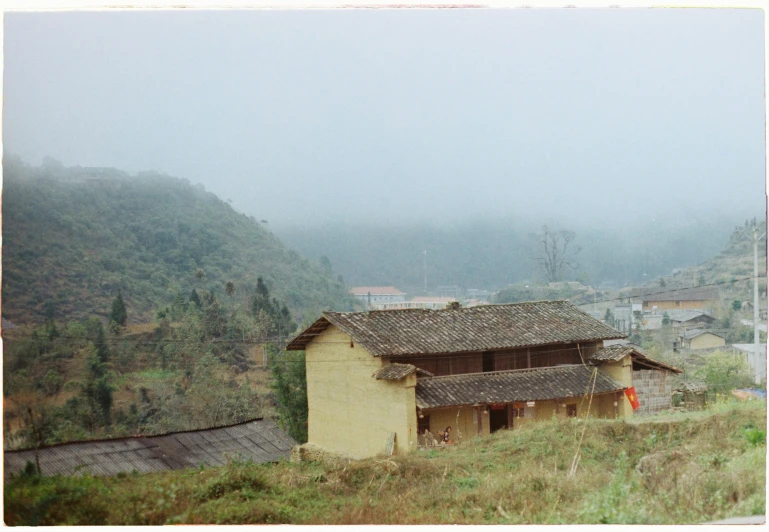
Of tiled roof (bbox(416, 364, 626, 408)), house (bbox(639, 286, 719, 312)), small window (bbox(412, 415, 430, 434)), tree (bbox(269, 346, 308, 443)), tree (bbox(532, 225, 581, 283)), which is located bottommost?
tree (bbox(269, 346, 308, 443))

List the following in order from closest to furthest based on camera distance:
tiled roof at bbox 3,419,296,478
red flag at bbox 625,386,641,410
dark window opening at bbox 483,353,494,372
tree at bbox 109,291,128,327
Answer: tiled roof at bbox 3,419,296,478 → dark window opening at bbox 483,353,494,372 → red flag at bbox 625,386,641,410 → tree at bbox 109,291,128,327

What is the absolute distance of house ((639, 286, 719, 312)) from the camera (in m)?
32.0

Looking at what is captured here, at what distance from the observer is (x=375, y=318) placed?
46.6 ft

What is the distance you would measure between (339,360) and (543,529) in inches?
262

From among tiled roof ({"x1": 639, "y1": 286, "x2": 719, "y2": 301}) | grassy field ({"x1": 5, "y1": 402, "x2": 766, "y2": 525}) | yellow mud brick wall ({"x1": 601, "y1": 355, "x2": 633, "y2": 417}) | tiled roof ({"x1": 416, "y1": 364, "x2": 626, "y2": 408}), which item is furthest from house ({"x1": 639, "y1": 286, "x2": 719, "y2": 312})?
grassy field ({"x1": 5, "y1": 402, "x2": 766, "y2": 525})

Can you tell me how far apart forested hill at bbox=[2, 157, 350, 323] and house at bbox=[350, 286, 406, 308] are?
3.15 feet

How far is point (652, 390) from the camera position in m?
16.2

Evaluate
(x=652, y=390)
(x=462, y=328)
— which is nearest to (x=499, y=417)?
(x=462, y=328)

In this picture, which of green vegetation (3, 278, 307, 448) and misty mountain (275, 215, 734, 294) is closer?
green vegetation (3, 278, 307, 448)

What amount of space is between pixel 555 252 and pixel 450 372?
2313 cm

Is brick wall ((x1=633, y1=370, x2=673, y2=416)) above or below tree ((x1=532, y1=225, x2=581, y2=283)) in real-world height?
below

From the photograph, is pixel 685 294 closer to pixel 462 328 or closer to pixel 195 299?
pixel 195 299

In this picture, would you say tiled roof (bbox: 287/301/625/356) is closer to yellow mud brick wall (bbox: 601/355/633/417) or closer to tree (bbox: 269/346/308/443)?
yellow mud brick wall (bbox: 601/355/633/417)

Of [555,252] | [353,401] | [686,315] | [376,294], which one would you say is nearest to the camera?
[353,401]
